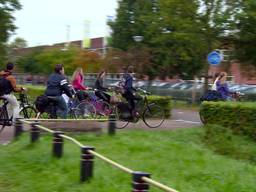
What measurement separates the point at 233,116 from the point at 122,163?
601 cm

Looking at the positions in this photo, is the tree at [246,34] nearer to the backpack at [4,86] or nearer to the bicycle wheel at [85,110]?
the bicycle wheel at [85,110]

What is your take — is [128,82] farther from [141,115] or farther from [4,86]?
[4,86]

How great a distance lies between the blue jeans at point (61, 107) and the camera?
559 inches

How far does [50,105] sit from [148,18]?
77.4 feet

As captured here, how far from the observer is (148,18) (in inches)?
1457

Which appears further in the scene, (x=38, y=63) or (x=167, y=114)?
(x=38, y=63)

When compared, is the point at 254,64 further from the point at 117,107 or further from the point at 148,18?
the point at 117,107

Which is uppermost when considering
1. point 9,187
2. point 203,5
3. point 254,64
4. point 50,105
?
point 203,5

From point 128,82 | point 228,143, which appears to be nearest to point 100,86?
point 128,82

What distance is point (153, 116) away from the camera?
16.0 meters

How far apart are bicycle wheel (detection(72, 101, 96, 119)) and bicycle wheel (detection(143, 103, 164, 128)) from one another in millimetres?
1692

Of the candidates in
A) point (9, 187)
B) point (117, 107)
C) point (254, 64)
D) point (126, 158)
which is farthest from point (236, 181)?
point (254, 64)

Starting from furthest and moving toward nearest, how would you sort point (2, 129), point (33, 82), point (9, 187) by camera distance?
point (33, 82), point (2, 129), point (9, 187)

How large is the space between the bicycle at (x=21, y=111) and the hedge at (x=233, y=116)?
4.68m
